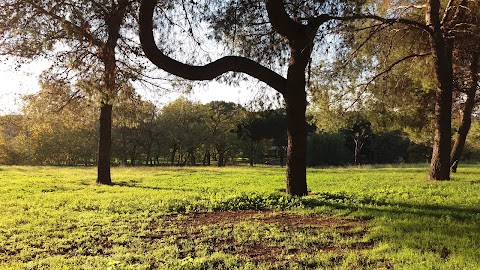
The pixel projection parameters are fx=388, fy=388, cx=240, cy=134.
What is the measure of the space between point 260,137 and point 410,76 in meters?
30.6

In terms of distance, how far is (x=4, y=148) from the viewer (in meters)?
42.4

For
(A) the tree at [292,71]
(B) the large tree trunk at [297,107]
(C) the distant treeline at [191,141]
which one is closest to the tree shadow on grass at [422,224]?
(A) the tree at [292,71]

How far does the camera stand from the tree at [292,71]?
8.23 meters

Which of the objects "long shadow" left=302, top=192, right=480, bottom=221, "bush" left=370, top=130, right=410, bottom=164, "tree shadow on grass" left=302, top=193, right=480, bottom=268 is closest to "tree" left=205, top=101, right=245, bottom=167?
"bush" left=370, top=130, right=410, bottom=164

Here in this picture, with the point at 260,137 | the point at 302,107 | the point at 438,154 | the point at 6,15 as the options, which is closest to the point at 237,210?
the point at 302,107

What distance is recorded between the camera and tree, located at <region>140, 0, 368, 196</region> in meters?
8.23

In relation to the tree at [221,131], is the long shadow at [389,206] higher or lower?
lower

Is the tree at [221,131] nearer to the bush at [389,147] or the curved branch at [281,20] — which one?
the bush at [389,147]

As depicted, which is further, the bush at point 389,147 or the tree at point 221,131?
the bush at point 389,147

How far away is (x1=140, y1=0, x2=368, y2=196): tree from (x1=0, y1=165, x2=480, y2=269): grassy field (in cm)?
80

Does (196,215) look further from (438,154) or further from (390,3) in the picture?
(390,3)

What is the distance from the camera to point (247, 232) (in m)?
5.46

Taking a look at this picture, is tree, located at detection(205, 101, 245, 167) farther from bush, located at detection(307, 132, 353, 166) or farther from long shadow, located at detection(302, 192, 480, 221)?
long shadow, located at detection(302, 192, 480, 221)

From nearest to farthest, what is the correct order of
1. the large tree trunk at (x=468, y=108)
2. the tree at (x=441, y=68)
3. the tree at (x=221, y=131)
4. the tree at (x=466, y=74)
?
the tree at (x=441, y=68)
the tree at (x=466, y=74)
the large tree trunk at (x=468, y=108)
the tree at (x=221, y=131)
